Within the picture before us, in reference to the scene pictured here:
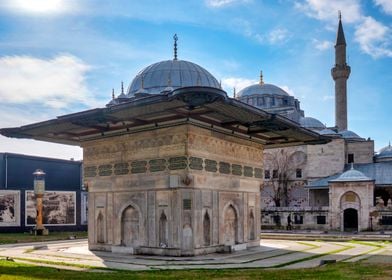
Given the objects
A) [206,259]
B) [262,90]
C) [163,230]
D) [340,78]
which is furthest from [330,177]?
[206,259]

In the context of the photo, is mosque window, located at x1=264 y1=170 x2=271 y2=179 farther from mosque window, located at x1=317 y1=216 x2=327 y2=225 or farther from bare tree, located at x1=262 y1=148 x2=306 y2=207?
mosque window, located at x1=317 y1=216 x2=327 y2=225

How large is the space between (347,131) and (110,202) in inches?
1468

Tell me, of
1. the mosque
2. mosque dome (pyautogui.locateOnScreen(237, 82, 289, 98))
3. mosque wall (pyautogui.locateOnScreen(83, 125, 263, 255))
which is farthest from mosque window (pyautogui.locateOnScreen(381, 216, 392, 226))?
mosque dome (pyautogui.locateOnScreen(237, 82, 289, 98))

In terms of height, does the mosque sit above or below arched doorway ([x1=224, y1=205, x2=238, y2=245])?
above

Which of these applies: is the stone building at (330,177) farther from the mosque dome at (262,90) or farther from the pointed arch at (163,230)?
the pointed arch at (163,230)

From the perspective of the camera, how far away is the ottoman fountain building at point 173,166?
15938 millimetres

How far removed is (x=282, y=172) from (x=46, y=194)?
24.2 meters

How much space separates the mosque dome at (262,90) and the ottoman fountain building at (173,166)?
38.0 meters

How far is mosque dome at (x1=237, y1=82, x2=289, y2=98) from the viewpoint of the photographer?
58375 mm

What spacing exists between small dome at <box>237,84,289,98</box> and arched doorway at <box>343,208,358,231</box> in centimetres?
2368

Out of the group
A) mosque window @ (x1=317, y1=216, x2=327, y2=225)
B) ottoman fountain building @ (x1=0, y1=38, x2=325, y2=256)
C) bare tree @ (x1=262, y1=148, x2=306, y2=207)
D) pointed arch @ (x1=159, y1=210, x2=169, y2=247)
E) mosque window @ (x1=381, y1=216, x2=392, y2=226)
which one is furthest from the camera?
bare tree @ (x1=262, y1=148, x2=306, y2=207)

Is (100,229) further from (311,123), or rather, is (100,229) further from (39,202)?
(311,123)

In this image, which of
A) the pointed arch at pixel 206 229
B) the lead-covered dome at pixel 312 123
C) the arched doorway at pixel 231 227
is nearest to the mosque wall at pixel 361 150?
the lead-covered dome at pixel 312 123

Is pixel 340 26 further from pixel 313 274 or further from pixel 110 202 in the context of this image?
pixel 313 274
